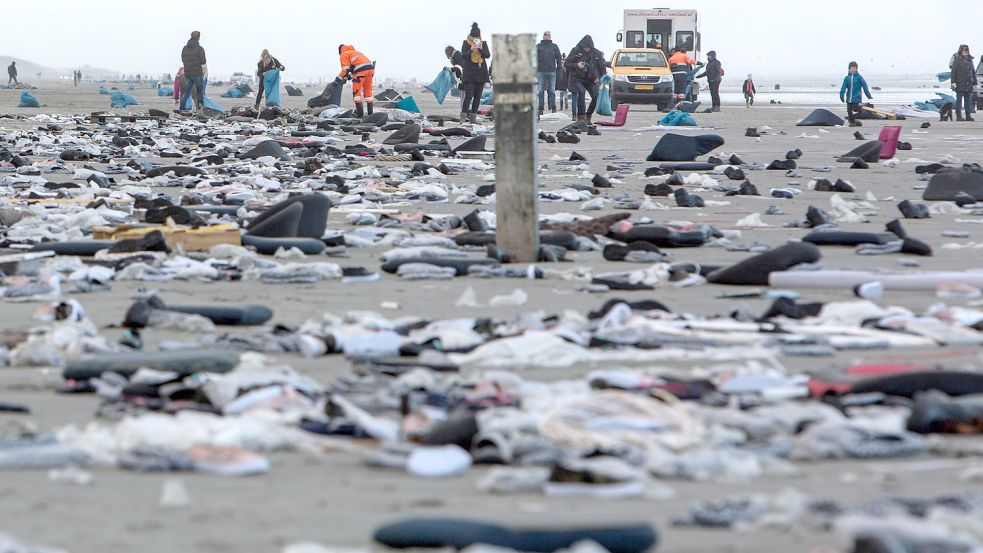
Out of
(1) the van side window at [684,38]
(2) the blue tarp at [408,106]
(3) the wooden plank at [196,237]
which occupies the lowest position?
(2) the blue tarp at [408,106]

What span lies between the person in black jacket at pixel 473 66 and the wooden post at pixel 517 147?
1676cm

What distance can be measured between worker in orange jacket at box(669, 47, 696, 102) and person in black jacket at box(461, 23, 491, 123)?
447 inches

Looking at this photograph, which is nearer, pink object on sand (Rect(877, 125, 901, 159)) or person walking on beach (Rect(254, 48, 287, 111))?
pink object on sand (Rect(877, 125, 901, 159))

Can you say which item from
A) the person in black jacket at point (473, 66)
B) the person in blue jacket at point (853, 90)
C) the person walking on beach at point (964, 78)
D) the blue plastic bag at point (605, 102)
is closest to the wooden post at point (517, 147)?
the person in black jacket at point (473, 66)

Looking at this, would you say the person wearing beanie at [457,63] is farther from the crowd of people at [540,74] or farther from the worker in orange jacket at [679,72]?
the worker in orange jacket at [679,72]

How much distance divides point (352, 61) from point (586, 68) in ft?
14.8

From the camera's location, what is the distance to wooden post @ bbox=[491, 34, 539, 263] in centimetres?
694

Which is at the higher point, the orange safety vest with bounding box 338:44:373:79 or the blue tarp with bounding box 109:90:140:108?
the orange safety vest with bounding box 338:44:373:79

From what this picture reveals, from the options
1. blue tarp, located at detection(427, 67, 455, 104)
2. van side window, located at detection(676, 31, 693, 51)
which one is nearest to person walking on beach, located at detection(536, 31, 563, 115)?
blue tarp, located at detection(427, 67, 455, 104)

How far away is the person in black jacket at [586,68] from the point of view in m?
24.3

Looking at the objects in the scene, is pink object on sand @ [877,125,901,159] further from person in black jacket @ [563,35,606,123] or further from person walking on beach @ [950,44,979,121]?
person walking on beach @ [950,44,979,121]

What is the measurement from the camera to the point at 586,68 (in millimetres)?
24297

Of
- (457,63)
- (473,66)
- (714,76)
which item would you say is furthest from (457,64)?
(714,76)

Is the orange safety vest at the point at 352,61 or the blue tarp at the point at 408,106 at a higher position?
the orange safety vest at the point at 352,61
